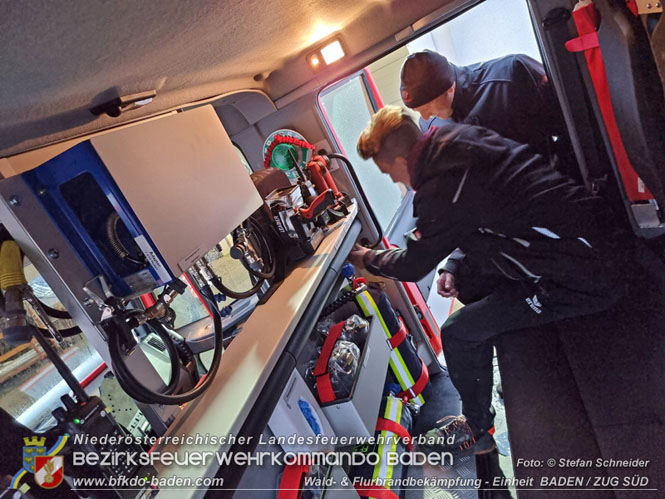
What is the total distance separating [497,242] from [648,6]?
1.19 m

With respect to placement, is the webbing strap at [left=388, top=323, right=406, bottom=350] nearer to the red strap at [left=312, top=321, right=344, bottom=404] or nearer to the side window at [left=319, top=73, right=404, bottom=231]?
the red strap at [left=312, top=321, right=344, bottom=404]

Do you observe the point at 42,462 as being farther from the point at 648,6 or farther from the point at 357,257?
the point at 648,6

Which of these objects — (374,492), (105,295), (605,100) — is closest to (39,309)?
(105,295)

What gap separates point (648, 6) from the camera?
134 centimetres

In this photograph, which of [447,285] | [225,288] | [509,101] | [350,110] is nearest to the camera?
[225,288]

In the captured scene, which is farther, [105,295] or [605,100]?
[605,100]

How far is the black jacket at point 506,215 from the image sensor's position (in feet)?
6.46

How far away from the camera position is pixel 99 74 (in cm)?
97

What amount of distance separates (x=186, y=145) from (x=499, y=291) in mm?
1845

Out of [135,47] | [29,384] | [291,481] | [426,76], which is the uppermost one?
[135,47]

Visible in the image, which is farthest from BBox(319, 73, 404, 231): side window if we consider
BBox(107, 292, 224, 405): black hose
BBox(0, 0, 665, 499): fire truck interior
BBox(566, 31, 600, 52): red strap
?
BBox(107, 292, 224, 405): black hose

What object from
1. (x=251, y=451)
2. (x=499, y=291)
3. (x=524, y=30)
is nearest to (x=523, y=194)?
(x=499, y=291)

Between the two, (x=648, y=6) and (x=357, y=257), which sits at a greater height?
(x=648, y=6)

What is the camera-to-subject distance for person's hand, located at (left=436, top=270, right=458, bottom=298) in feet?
8.60
